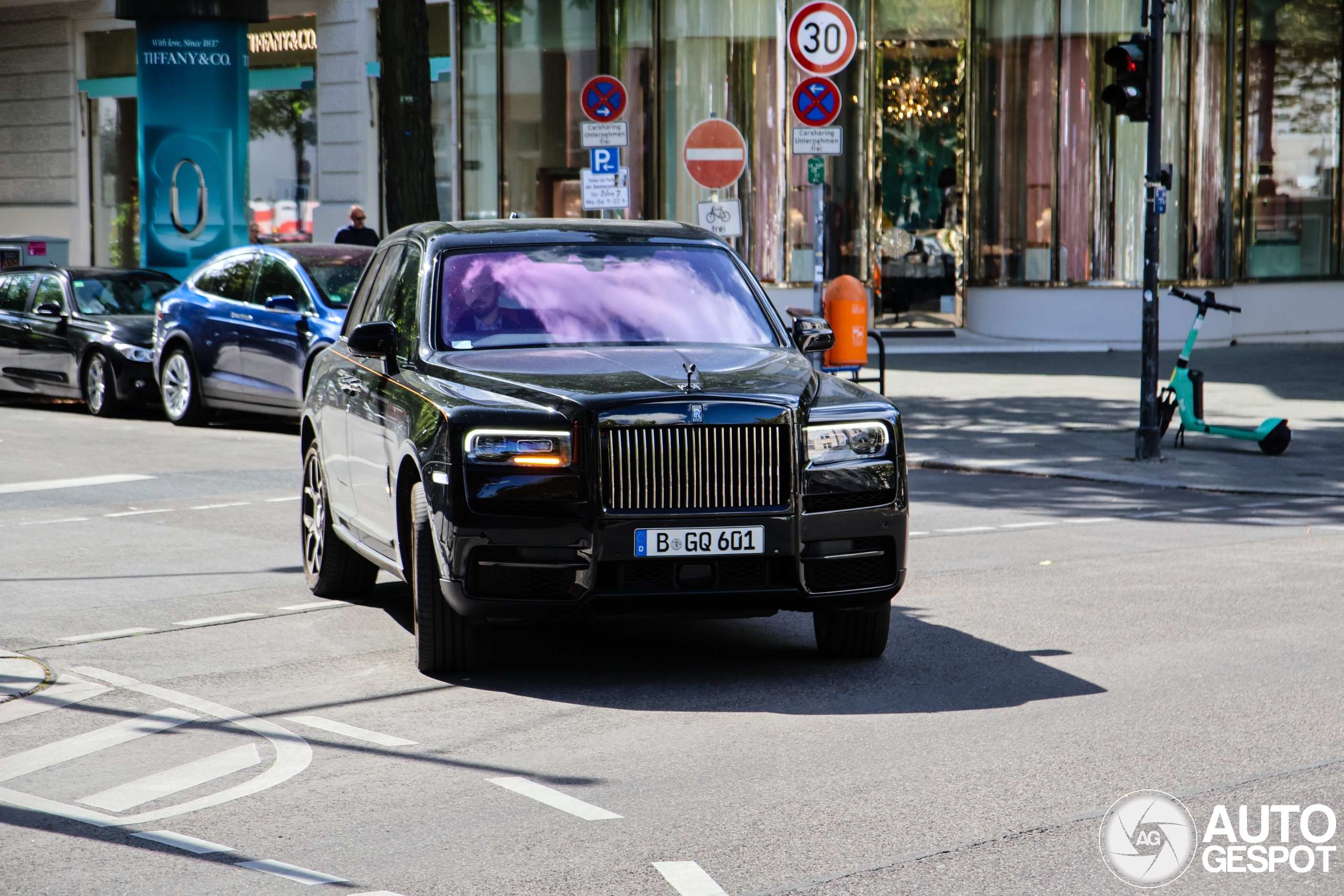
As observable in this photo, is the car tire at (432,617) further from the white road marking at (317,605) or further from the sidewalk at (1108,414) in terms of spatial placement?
the sidewalk at (1108,414)

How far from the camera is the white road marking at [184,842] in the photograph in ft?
15.5

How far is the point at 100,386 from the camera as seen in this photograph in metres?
18.5

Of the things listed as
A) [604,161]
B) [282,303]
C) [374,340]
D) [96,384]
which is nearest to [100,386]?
[96,384]

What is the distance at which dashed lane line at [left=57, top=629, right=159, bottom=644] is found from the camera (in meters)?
7.60

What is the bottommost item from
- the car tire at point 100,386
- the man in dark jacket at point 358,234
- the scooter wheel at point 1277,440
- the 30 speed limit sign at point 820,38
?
the scooter wheel at point 1277,440

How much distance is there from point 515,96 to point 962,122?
724 centimetres

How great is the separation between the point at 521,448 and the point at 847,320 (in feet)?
35.0

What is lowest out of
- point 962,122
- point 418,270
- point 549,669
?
point 549,669

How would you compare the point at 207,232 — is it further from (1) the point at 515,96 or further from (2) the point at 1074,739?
(2) the point at 1074,739

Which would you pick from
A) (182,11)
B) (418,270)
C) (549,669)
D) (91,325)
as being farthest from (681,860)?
(182,11)

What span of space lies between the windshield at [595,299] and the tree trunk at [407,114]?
10828 millimetres

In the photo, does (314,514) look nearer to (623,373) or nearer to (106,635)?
(106,635)

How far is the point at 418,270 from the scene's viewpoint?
307 inches

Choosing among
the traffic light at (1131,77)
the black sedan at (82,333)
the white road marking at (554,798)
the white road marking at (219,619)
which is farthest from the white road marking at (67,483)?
the white road marking at (554,798)
